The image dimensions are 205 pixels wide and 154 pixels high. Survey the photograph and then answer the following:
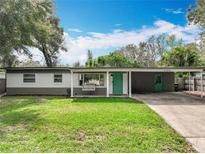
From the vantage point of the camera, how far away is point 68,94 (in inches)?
877

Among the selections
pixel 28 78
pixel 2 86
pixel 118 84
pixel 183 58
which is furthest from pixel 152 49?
pixel 2 86

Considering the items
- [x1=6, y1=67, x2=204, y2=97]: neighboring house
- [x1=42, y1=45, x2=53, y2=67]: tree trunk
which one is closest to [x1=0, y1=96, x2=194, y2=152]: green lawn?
[x1=6, y1=67, x2=204, y2=97]: neighboring house

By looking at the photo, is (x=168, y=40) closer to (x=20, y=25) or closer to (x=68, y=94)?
(x=68, y=94)

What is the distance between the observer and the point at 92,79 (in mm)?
22219

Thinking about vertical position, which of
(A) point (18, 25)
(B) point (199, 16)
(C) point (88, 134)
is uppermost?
(B) point (199, 16)

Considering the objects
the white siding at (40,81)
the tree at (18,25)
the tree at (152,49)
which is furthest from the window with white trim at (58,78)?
the tree at (152,49)

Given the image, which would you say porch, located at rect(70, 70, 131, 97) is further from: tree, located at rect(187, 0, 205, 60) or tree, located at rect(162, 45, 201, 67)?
tree, located at rect(162, 45, 201, 67)

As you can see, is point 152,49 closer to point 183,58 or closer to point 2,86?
point 183,58

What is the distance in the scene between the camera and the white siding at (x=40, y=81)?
22.6m

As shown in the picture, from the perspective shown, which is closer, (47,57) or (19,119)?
(19,119)

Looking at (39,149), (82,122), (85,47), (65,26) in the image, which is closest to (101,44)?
(85,47)

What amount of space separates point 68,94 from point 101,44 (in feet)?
94.0

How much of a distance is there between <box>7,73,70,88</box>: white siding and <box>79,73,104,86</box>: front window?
1.29 meters

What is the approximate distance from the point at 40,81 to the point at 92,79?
4534mm
